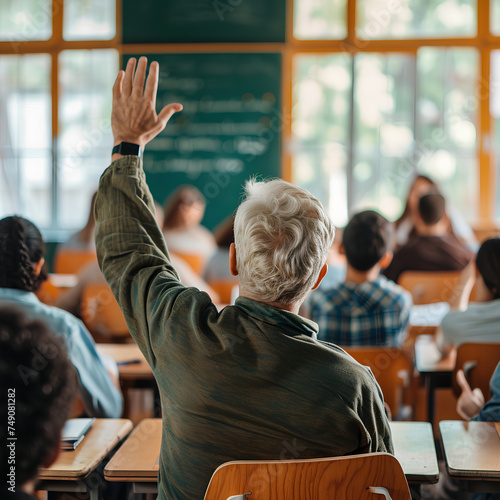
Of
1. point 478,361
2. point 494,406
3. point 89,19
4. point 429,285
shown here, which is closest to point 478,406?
point 494,406

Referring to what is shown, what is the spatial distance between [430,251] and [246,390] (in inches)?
122

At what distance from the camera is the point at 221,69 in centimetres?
643

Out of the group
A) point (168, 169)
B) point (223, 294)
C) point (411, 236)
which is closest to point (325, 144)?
point (168, 169)

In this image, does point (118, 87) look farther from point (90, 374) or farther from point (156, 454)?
point (90, 374)

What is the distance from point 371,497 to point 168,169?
5747 millimetres

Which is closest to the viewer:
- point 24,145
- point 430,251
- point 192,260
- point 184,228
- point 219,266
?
point 430,251

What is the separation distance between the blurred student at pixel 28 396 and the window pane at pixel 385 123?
5844 millimetres

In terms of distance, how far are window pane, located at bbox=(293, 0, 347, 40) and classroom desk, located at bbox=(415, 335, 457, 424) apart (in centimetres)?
463

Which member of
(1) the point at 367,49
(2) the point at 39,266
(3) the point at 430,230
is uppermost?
(1) the point at 367,49

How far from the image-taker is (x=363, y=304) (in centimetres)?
246

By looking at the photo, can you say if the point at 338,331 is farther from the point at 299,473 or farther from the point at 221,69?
the point at 221,69

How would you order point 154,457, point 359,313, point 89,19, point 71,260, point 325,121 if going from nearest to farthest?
point 154,457 → point 359,313 → point 71,260 → point 325,121 → point 89,19

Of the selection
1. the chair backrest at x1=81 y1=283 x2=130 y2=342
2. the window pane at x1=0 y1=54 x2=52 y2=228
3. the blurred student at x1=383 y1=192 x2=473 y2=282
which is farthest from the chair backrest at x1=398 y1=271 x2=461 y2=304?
the window pane at x1=0 y1=54 x2=52 y2=228

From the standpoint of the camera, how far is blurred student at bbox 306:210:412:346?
2439 millimetres
